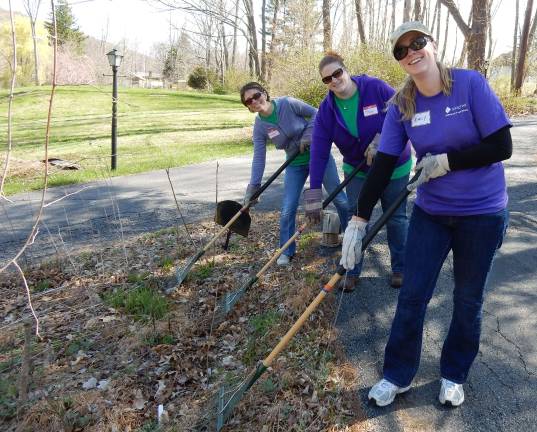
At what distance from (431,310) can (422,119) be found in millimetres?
2029

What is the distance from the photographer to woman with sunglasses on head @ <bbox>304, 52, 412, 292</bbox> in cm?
320

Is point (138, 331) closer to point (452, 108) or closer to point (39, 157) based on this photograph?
point (452, 108)

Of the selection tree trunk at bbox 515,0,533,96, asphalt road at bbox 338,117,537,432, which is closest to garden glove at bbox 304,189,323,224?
asphalt road at bbox 338,117,537,432

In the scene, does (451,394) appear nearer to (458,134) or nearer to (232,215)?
(458,134)

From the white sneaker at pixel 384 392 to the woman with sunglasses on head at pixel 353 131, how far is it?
129 cm

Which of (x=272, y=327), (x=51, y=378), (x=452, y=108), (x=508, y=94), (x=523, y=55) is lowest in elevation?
(x=51, y=378)

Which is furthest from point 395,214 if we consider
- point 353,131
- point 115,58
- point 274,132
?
point 115,58

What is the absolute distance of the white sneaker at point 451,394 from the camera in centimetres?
248

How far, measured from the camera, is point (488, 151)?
193cm

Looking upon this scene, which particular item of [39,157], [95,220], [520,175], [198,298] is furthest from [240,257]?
[39,157]

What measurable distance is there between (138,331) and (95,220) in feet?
12.2

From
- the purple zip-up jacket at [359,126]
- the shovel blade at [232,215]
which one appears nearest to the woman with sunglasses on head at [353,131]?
the purple zip-up jacket at [359,126]

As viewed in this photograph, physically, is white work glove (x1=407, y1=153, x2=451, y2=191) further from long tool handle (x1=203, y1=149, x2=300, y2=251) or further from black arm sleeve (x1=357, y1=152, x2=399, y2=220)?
long tool handle (x1=203, y1=149, x2=300, y2=251)

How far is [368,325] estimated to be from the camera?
11.2 feet
